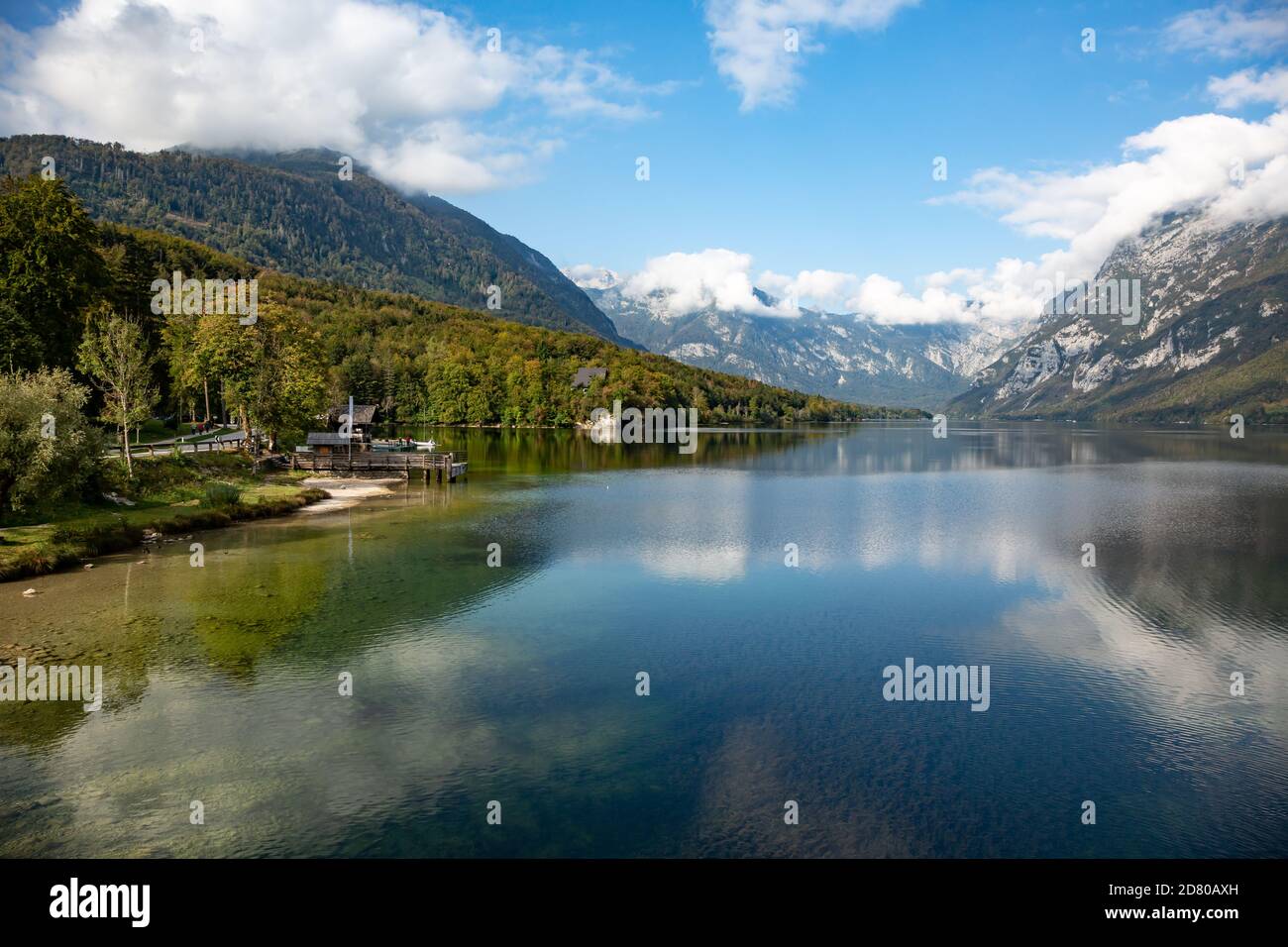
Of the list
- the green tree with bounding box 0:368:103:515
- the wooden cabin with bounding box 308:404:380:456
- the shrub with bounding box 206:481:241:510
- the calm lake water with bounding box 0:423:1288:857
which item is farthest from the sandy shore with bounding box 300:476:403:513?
the green tree with bounding box 0:368:103:515

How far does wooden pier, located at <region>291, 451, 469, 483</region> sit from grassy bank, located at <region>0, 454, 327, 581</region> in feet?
43.0

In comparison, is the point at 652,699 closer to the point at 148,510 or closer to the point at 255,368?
the point at 148,510

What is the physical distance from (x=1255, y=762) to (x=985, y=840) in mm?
8839

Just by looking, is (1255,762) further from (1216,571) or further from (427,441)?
(427,441)

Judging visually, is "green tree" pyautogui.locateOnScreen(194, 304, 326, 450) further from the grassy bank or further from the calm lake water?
the calm lake water

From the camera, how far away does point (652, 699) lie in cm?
2277

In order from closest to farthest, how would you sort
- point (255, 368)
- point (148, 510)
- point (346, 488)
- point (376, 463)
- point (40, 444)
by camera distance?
point (40, 444)
point (148, 510)
point (346, 488)
point (255, 368)
point (376, 463)

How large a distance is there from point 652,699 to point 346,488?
57.3 m

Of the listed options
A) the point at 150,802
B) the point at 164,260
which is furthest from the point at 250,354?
the point at 164,260

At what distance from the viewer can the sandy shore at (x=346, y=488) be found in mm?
60812

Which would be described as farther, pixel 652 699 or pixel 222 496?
pixel 222 496

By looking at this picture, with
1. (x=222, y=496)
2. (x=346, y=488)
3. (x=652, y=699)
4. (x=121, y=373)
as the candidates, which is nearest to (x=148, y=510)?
(x=222, y=496)

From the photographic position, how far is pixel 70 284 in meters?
60.4

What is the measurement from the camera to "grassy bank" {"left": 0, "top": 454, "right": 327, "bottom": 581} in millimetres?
36594
